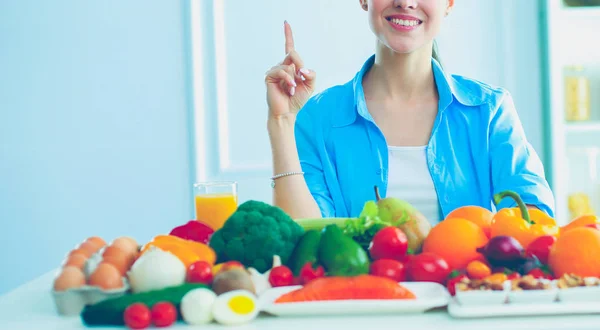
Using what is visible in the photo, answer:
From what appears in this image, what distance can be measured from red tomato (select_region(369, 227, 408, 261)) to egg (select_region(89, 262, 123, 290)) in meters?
0.36

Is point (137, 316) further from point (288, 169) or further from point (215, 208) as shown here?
point (288, 169)

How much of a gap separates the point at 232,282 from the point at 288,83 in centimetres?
85

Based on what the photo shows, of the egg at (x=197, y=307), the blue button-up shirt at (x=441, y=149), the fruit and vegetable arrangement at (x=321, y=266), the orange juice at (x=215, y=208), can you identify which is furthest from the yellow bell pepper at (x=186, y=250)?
the blue button-up shirt at (x=441, y=149)

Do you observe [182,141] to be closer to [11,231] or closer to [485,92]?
[11,231]

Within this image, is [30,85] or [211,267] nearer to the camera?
[211,267]

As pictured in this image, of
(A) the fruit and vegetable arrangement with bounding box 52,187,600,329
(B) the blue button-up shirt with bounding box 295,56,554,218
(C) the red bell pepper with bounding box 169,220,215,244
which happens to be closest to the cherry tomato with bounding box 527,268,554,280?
(A) the fruit and vegetable arrangement with bounding box 52,187,600,329

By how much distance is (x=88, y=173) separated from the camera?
3441mm

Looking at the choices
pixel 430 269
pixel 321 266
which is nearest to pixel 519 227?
pixel 430 269

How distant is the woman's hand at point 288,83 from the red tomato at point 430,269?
790mm

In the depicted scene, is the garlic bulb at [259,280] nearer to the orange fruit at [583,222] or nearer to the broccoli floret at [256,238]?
the broccoli floret at [256,238]

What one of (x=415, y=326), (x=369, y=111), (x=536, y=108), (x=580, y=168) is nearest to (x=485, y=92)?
(x=369, y=111)

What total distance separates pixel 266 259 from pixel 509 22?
8.63 feet

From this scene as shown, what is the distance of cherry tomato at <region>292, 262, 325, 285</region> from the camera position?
0.98 metres

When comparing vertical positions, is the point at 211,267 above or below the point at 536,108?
below
